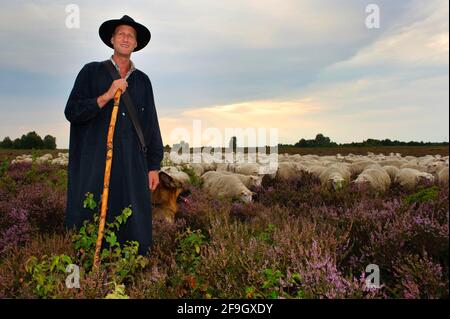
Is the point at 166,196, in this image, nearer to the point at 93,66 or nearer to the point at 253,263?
the point at 93,66

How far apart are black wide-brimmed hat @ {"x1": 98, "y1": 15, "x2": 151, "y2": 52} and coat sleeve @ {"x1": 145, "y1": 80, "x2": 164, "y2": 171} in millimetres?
443

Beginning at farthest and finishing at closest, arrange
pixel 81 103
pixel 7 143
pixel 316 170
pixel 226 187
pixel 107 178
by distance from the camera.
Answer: pixel 7 143 → pixel 316 170 → pixel 226 187 → pixel 81 103 → pixel 107 178

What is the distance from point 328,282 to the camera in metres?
2.98

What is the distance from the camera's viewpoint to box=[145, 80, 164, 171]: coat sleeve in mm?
4500

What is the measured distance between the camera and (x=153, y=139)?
4.57 meters

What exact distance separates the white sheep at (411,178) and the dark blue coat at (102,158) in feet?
26.5

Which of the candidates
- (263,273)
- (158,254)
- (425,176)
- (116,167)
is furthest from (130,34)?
(425,176)

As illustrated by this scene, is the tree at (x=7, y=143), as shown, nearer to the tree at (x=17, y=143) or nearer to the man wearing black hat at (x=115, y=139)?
the tree at (x=17, y=143)

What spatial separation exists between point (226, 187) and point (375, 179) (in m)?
4.23

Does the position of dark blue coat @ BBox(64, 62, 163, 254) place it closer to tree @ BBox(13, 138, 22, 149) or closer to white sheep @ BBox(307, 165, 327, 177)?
white sheep @ BBox(307, 165, 327, 177)

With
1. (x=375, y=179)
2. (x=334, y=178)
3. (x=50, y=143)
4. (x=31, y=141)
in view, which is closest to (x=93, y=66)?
(x=334, y=178)

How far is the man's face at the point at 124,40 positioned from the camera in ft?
13.3
